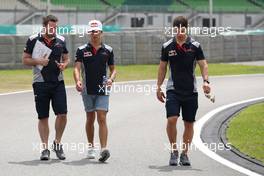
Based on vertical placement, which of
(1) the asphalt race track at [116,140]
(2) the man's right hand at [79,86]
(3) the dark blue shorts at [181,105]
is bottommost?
(1) the asphalt race track at [116,140]

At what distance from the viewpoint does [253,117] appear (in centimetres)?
1263

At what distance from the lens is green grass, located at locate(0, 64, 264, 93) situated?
20.4m

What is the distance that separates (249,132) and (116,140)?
2.20 metres

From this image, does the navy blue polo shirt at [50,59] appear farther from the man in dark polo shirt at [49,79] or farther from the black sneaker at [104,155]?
the black sneaker at [104,155]

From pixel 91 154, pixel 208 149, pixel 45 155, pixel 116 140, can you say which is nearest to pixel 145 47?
pixel 116 140

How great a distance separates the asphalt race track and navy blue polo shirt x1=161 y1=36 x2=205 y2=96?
95 centimetres

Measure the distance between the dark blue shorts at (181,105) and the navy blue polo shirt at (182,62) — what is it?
5 centimetres

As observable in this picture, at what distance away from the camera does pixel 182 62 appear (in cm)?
810

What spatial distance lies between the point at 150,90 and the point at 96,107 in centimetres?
1049

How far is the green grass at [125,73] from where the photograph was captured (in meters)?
20.4

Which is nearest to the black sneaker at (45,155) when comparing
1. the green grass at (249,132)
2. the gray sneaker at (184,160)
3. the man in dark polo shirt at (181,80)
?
the man in dark polo shirt at (181,80)

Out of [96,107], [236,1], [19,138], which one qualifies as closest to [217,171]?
[96,107]

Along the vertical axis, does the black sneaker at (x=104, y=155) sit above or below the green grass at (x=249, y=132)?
above

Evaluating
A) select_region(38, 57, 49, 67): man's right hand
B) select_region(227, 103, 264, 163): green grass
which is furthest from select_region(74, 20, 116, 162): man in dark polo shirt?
select_region(227, 103, 264, 163): green grass
